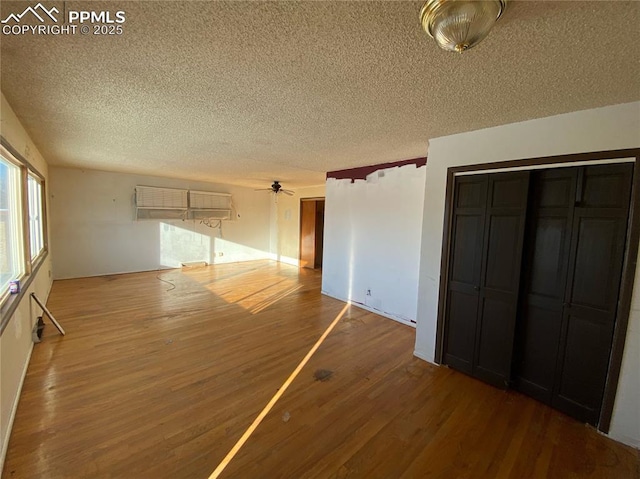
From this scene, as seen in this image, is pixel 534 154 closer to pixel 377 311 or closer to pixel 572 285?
pixel 572 285

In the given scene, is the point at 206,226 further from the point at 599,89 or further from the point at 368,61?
the point at 599,89

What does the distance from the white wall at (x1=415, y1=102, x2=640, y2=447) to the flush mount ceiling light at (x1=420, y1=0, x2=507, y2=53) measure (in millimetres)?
1459

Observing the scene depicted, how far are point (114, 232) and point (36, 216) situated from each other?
2.04m

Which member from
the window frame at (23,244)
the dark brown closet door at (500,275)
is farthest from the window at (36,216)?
the dark brown closet door at (500,275)

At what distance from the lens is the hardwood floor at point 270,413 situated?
1546 millimetres

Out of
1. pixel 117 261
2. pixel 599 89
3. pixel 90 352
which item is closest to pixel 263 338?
pixel 90 352

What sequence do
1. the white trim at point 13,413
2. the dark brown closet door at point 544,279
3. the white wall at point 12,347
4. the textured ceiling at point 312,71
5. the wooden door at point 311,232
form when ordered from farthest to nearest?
the wooden door at point 311,232 → the dark brown closet door at point 544,279 → the white wall at point 12,347 → the white trim at point 13,413 → the textured ceiling at point 312,71

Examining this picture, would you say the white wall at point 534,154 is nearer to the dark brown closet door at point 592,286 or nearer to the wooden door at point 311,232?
the dark brown closet door at point 592,286

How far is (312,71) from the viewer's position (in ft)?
4.87

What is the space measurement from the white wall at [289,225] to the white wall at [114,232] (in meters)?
1.37

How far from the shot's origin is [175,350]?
9.05ft

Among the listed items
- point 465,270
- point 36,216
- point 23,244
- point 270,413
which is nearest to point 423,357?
point 465,270

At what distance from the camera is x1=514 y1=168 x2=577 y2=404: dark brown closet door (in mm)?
2021

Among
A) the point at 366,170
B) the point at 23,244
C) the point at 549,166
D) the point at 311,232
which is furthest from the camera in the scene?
the point at 311,232
